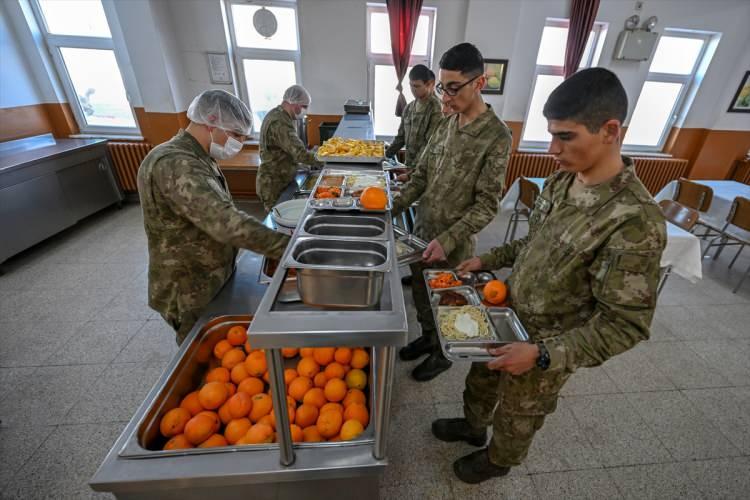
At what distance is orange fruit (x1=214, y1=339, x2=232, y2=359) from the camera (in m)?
1.24

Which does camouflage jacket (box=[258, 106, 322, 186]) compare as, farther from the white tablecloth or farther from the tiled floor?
the white tablecloth

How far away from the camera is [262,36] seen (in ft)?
15.4

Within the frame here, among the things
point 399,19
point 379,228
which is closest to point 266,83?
point 399,19

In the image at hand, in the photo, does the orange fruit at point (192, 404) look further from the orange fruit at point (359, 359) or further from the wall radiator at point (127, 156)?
the wall radiator at point (127, 156)

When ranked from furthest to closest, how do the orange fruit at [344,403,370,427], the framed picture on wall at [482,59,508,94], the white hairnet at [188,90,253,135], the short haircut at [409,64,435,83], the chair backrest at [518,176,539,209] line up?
the framed picture on wall at [482,59,508,94] < the chair backrest at [518,176,539,209] < the short haircut at [409,64,435,83] < the white hairnet at [188,90,253,135] < the orange fruit at [344,403,370,427]

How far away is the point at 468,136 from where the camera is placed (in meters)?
1.77

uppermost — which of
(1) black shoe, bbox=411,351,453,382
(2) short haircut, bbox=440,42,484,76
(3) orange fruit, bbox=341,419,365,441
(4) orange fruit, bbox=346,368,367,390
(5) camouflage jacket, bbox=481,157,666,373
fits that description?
(2) short haircut, bbox=440,42,484,76

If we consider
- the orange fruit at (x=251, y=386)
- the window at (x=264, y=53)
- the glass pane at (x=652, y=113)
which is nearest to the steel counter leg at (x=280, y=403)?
the orange fruit at (x=251, y=386)

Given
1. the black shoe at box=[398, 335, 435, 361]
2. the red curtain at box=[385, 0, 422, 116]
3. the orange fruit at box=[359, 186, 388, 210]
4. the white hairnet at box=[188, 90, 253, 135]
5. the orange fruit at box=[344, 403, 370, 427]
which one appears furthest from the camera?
the red curtain at box=[385, 0, 422, 116]

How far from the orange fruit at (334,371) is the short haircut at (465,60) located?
156cm

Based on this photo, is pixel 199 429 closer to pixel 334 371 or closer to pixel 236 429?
pixel 236 429

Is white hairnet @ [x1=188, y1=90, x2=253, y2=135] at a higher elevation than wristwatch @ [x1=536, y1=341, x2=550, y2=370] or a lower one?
higher

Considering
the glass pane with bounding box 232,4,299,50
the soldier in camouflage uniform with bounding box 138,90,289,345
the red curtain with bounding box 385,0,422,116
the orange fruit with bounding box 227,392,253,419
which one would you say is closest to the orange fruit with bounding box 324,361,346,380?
the orange fruit with bounding box 227,392,253,419

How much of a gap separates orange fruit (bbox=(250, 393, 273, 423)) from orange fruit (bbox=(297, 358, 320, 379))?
172 millimetres
